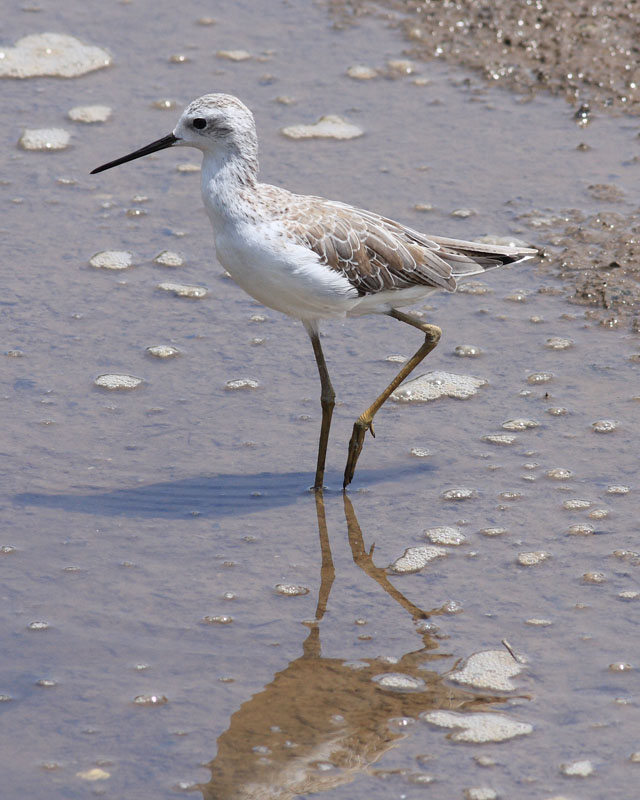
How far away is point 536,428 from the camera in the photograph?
5547mm

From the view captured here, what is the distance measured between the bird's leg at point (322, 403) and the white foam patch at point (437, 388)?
0.60 metres

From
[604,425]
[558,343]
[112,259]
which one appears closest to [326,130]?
[112,259]

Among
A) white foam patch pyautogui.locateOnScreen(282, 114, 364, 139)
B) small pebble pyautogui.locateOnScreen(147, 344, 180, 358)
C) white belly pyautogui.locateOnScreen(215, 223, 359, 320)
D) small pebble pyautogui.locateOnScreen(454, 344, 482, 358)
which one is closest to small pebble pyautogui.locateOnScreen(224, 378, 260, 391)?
small pebble pyautogui.locateOnScreen(147, 344, 180, 358)

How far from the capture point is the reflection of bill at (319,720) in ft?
12.3

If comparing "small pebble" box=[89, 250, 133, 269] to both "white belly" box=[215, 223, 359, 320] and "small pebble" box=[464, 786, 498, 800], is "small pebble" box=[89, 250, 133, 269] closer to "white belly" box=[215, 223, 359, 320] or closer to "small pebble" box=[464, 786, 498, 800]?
"white belly" box=[215, 223, 359, 320]

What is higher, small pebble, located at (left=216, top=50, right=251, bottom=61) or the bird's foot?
small pebble, located at (left=216, top=50, right=251, bottom=61)

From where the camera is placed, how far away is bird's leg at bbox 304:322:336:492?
518cm

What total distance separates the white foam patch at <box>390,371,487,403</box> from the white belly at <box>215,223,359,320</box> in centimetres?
90

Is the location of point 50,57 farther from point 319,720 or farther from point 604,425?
A: point 319,720

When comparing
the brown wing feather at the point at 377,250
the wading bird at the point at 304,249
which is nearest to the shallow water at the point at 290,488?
the wading bird at the point at 304,249

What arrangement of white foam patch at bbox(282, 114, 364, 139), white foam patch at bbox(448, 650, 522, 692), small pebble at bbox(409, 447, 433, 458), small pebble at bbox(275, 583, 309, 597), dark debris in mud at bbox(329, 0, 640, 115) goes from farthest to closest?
dark debris in mud at bbox(329, 0, 640, 115)
white foam patch at bbox(282, 114, 364, 139)
small pebble at bbox(409, 447, 433, 458)
small pebble at bbox(275, 583, 309, 597)
white foam patch at bbox(448, 650, 522, 692)

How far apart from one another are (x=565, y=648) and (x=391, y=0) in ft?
20.3

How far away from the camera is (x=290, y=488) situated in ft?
17.1

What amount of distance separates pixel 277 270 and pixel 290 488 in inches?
37.3
